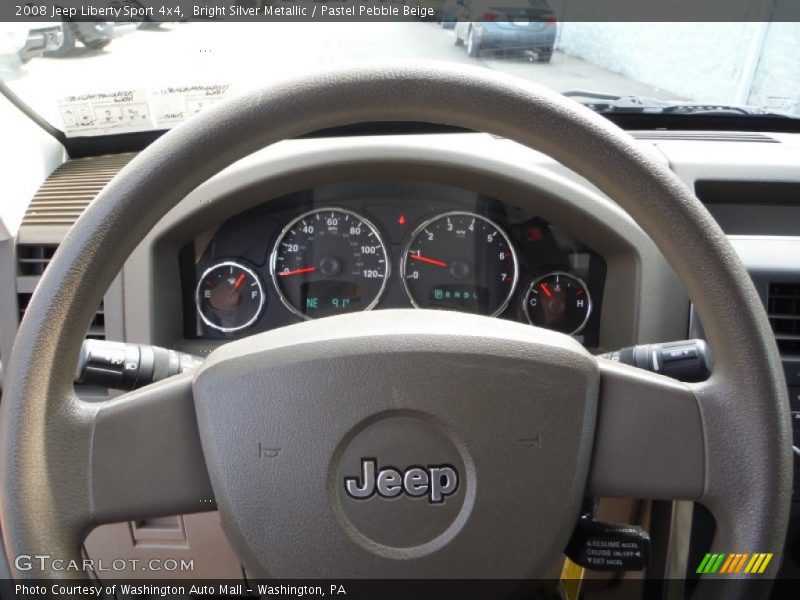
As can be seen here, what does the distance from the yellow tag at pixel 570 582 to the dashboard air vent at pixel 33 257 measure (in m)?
1.15

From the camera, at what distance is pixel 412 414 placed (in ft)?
3.13

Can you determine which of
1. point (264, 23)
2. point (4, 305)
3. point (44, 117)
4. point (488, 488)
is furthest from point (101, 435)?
point (44, 117)

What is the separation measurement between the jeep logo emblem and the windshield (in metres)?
1.02

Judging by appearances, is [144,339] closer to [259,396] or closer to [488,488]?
[259,396]

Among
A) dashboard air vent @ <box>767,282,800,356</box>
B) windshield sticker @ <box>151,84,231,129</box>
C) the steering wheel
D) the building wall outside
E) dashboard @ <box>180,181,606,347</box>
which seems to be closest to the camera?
the steering wheel

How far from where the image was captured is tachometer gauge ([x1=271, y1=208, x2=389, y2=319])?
1.74m

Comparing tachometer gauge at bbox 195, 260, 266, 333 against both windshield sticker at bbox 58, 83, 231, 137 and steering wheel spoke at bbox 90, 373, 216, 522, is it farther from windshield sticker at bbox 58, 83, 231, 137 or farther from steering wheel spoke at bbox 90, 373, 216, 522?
steering wheel spoke at bbox 90, 373, 216, 522

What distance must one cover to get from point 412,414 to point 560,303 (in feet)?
2.78

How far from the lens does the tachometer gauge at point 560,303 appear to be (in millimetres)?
1730

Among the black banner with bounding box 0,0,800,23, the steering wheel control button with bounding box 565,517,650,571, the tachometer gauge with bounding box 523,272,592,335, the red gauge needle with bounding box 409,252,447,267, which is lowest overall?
the steering wheel control button with bounding box 565,517,650,571

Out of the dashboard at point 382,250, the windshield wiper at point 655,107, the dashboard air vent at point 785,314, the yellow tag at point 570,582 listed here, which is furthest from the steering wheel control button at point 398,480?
the windshield wiper at point 655,107

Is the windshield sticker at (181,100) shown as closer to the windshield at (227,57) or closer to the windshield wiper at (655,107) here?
the windshield at (227,57)

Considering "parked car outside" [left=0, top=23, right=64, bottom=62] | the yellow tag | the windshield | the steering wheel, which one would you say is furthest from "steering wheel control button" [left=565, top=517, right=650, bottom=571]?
"parked car outside" [left=0, top=23, right=64, bottom=62]

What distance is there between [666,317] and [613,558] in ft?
2.04
